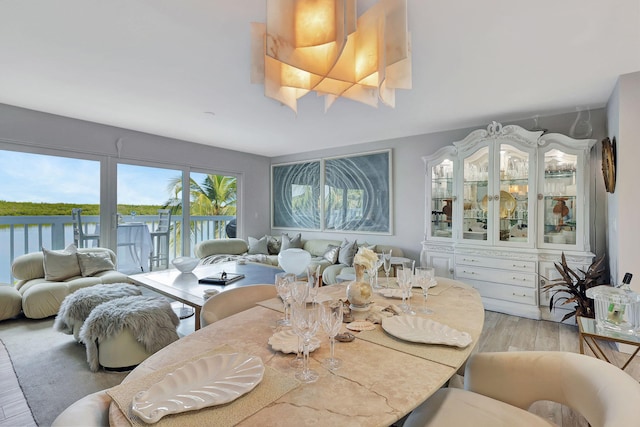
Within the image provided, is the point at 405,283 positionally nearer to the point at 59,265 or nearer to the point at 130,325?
the point at 130,325

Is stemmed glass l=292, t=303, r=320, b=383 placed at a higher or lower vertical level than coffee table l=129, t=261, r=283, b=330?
higher

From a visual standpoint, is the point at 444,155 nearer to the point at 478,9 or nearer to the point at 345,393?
the point at 478,9

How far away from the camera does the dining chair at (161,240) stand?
15.7 feet

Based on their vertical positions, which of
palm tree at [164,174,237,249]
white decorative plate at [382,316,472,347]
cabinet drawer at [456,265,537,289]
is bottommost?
cabinet drawer at [456,265,537,289]

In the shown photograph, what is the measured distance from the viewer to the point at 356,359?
40.6 inches

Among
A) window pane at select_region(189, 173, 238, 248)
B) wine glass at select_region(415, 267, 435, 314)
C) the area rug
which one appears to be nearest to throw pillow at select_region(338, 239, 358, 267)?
window pane at select_region(189, 173, 238, 248)

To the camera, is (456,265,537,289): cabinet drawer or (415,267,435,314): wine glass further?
(456,265,537,289): cabinet drawer

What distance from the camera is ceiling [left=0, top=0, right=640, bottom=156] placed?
5.85 ft

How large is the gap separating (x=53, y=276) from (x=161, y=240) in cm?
148

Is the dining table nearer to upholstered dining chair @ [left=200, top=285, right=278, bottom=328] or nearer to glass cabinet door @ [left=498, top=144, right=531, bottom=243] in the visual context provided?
upholstered dining chair @ [left=200, top=285, right=278, bottom=328]

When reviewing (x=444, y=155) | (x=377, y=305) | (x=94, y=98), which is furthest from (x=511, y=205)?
(x=94, y=98)

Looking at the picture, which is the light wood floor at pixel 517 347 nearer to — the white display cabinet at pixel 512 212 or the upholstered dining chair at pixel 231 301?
the white display cabinet at pixel 512 212

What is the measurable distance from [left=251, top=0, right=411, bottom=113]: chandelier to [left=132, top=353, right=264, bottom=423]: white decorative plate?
1069 millimetres

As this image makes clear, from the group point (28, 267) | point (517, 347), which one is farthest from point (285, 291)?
point (28, 267)
